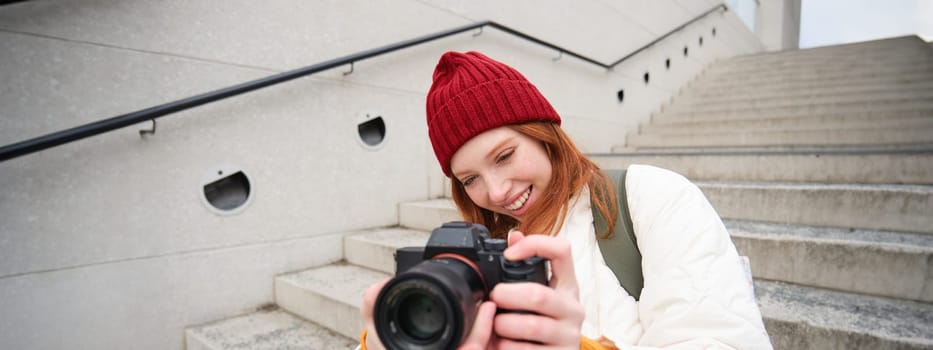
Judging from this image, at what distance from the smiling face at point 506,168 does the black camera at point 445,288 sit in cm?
23

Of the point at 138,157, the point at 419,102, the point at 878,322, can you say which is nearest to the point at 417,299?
the point at 878,322

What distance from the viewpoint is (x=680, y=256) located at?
689mm

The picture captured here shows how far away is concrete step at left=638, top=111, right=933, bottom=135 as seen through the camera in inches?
101

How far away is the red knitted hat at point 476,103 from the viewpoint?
2.90 feet

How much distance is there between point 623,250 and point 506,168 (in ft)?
0.92

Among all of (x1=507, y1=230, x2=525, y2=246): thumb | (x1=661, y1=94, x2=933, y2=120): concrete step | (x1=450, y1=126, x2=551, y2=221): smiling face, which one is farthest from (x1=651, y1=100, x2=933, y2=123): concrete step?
(x1=507, y1=230, x2=525, y2=246): thumb

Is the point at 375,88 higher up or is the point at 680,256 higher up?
the point at 375,88

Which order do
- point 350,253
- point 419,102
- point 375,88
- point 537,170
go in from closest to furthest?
point 537,170
point 350,253
point 375,88
point 419,102

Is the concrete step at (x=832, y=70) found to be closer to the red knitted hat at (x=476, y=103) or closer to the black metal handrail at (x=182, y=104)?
the black metal handrail at (x=182, y=104)

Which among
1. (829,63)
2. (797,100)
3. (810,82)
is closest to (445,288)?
(797,100)

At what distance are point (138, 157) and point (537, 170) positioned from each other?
5.28 feet

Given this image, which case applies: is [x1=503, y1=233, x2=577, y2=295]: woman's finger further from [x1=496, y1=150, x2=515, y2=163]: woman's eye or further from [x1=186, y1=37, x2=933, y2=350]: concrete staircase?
[x1=186, y1=37, x2=933, y2=350]: concrete staircase

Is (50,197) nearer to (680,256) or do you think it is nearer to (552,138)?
(552,138)

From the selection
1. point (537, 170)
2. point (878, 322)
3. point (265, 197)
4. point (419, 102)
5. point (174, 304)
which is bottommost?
point (174, 304)
